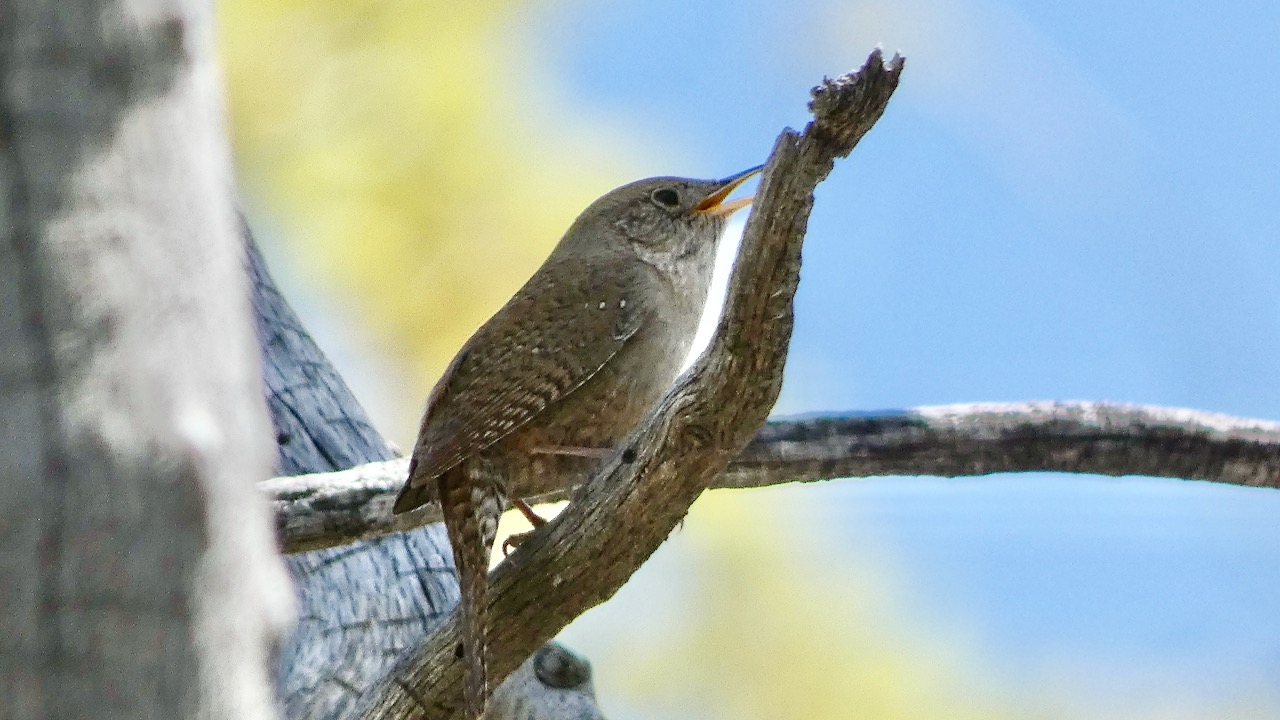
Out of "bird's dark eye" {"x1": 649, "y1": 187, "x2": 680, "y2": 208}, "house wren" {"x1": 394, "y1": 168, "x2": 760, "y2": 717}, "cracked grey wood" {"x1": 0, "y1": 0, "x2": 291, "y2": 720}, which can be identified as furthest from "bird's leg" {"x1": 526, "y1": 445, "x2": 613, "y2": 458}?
"cracked grey wood" {"x1": 0, "y1": 0, "x2": 291, "y2": 720}

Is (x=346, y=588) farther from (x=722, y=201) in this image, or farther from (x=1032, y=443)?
(x=1032, y=443)

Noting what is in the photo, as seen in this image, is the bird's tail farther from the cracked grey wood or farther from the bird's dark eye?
the cracked grey wood

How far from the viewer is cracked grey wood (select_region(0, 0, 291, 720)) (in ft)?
3.55

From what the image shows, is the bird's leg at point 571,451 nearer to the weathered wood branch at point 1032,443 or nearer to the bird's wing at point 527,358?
the bird's wing at point 527,358

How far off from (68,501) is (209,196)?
251 mm

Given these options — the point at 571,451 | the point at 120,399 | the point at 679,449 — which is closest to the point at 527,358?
the point at 571,451

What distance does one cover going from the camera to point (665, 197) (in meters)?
4.32

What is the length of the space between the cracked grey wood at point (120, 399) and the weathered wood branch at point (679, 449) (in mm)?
A: 1254

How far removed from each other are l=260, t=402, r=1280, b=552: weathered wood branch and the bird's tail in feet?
1.84

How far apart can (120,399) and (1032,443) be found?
2.23m

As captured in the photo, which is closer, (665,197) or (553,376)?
(553,376)

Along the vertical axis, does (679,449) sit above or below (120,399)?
above

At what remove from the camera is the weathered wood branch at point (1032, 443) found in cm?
303

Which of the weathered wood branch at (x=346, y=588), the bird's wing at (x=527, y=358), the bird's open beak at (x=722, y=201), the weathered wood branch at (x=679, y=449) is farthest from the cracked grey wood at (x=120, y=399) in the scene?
the bird's open beak at (x=722, y=201)
